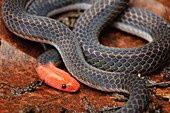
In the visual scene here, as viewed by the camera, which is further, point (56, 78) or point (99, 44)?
point (99, 44)

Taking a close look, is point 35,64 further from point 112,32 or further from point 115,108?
point 112,32

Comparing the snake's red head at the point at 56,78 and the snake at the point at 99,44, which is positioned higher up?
the snake at the point at 99,44

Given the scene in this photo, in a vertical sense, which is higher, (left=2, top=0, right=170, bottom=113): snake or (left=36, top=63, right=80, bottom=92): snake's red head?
(left=2, top=0, right=170, bottom=113): snake

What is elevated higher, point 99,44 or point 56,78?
point 99,44

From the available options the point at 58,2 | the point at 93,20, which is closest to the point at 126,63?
the point at 93,20
